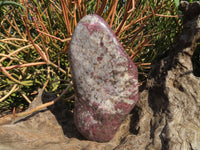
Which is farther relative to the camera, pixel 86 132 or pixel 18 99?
pixel 18 99

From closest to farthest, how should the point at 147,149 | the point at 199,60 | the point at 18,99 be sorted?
the point at 147,149 → the point at 199,60 → the point at 18,99

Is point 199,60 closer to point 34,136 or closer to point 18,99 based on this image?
point 34,136

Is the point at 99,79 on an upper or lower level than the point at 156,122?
upper

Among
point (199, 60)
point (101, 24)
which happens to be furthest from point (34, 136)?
point (199, 60)
